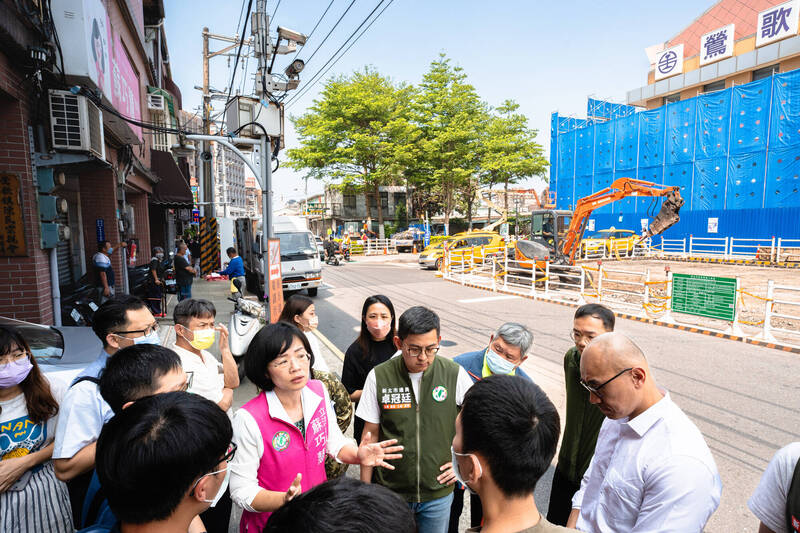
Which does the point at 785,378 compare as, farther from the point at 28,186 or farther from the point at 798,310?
the point at 28,186

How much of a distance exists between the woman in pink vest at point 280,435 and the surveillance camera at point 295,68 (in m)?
8.40

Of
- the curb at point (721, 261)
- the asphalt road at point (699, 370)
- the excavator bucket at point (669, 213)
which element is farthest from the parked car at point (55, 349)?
the curb at point (721, 261)

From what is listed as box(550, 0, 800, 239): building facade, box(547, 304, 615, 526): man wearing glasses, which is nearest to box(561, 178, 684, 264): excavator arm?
box(550, 0, 800, 239): building facade

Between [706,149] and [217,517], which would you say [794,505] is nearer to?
[217,517]

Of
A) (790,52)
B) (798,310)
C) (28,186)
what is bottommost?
(798,310)

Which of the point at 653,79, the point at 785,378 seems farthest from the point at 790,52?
the point at 785,378

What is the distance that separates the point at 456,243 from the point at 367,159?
14603 mm

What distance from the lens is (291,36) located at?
9242mm

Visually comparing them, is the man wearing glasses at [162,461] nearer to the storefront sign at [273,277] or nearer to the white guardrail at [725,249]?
the storefront sign at [273,277]

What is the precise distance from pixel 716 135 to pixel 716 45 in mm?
7516

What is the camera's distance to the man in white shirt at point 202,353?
299cm

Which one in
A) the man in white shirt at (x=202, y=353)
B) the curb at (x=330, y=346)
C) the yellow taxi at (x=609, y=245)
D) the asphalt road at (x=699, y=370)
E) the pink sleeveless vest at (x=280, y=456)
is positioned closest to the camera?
the pink sleeveless vest at (x=280, y=456)

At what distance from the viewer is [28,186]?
5.19 m

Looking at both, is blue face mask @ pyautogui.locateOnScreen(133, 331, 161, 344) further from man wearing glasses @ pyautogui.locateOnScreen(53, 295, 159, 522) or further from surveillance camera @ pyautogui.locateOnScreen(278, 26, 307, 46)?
surveillance camera @ pyautogui.locateOnScreen(278, 26, 307, 46)
